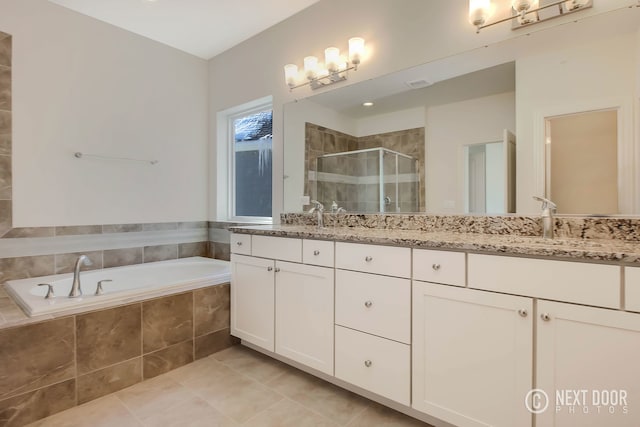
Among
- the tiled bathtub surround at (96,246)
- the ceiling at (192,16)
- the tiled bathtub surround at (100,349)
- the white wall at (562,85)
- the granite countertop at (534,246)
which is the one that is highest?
the ceiling at (192,16)


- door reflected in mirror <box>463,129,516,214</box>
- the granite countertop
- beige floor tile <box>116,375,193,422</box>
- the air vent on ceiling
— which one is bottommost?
beige floor tile <box>116,375,193,422</box>

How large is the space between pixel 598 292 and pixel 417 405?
816 mm

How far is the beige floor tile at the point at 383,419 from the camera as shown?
1496mm

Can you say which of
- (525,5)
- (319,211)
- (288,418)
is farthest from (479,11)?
(288,418)

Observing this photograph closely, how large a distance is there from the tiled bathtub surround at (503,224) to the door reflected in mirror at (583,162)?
6 cm

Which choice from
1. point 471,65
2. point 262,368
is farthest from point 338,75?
point 262,368

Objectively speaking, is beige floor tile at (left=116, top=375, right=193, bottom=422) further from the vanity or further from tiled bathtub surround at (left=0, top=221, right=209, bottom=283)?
tiled bathtub surround at (left=0, top=221, right=209, bottom=283)

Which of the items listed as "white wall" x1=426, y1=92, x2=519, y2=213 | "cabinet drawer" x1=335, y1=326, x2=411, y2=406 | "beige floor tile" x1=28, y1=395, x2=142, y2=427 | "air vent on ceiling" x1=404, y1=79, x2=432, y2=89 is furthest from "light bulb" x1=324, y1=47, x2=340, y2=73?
"beige floor tile" x1=28, y1=395, x2=142, y2=427

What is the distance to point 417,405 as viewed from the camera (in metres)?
1.37

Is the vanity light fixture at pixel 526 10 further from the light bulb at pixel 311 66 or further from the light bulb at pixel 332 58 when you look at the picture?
the light bulb at pixel 311 66

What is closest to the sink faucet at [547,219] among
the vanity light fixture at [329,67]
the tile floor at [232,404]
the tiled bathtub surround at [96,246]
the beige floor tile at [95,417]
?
the tile floor at [232,404]

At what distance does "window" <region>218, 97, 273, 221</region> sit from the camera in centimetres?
306

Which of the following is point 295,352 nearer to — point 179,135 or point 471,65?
point 471,65

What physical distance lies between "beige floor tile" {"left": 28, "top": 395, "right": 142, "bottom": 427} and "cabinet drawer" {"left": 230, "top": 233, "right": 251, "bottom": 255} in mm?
1019
